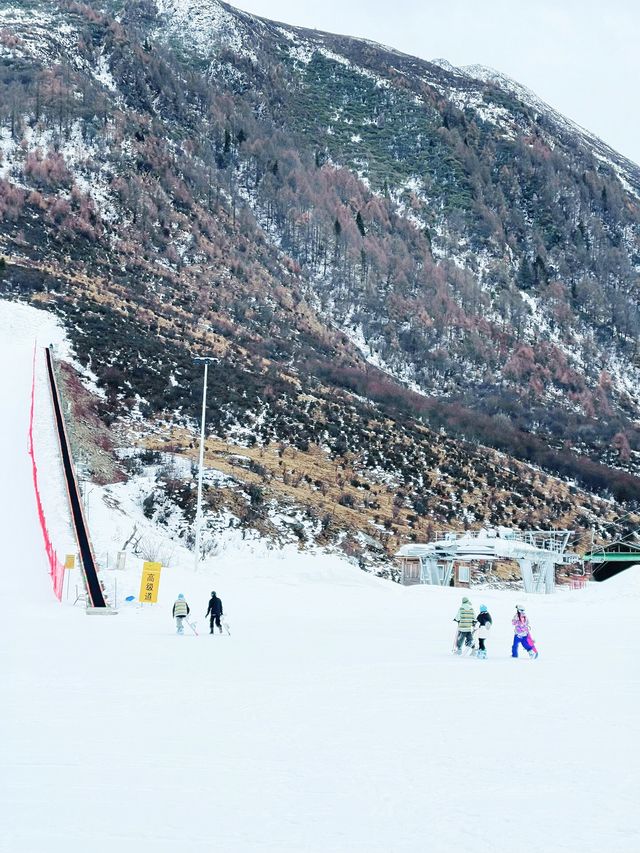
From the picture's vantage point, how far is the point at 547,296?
362ft

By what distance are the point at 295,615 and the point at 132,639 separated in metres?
6.76

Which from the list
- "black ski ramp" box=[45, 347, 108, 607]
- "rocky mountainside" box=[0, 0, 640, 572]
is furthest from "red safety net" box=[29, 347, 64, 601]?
"rocky mountainside" box=[0, 0, 640, 572]

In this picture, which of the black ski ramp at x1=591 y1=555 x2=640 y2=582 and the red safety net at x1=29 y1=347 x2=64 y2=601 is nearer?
the red safety net at x1=29 y1=347 x2=64 y2=601

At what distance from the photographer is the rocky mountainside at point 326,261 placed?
52.2m

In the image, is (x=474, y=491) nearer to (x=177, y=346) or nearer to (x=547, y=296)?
(x=177, y=346)

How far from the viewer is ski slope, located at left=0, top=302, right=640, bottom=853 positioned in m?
6.68

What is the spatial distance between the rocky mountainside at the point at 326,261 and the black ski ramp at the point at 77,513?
4.08 meters

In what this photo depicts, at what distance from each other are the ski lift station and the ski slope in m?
15.5

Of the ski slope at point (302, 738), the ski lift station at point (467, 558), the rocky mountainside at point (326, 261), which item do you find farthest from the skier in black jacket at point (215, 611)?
the ski lift station at point (467, 558)

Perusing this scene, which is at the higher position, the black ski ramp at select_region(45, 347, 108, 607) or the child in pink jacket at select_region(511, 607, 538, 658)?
the black ski ramp at select_region(45, 347, 108, 607)

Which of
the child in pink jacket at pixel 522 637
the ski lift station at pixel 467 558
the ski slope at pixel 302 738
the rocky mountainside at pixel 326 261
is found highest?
the rocky mountainside at pixel 326 261

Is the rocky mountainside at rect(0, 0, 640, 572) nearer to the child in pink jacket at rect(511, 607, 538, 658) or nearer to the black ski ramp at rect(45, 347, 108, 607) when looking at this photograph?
the black ski ramp at rect(45, 347, 108, 607)

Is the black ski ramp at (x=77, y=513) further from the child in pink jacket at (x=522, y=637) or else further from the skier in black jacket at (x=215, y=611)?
the child in pink jacket at (x=522, y=637)

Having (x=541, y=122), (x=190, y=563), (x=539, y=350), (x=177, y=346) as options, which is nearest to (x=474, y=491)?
(x=177, y=346)
